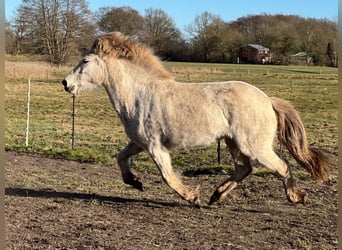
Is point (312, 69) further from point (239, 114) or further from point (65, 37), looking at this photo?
point (239, 114)

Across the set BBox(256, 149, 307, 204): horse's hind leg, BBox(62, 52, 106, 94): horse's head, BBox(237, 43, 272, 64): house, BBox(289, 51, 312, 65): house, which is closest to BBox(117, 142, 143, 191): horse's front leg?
BBox(62, 52, 106, 94): horse's head

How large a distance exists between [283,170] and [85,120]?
11.4 metres

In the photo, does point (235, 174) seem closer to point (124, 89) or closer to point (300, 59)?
point (124, 89)

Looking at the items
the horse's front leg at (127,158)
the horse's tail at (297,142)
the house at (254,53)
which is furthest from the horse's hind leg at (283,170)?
the house at (254,53)

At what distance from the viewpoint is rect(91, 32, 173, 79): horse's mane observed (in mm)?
5562

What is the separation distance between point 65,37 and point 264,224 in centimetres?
2094

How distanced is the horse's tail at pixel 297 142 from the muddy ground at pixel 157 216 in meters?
0.40

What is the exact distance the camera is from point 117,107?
5.44 m

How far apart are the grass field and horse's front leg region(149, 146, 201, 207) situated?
1319mm

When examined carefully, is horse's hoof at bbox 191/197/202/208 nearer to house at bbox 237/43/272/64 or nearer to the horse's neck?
the horse's neck

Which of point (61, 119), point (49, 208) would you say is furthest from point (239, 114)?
point (61, 119)

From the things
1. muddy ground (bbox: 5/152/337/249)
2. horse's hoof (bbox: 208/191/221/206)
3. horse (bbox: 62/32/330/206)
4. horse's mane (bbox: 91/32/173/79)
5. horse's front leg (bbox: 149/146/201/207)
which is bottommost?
muddy ground (bbox: 5/152/337/249)

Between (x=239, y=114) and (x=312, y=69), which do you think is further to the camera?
(x=312, y=69)

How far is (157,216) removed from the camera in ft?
16.4
